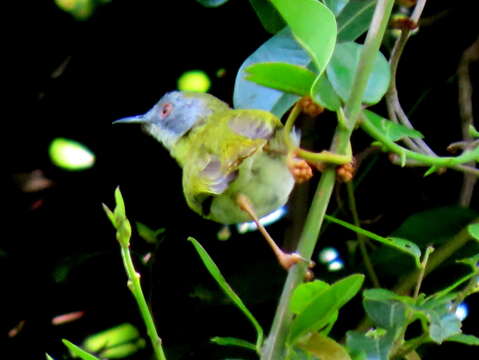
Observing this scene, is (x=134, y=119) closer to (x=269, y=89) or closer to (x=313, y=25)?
(x=269, y=89)

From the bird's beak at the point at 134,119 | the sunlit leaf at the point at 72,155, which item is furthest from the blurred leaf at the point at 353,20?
the sunlit leaf at the point at 72,155

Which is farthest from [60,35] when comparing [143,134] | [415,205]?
[415,205]

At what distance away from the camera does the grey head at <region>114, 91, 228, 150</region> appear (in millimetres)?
2348

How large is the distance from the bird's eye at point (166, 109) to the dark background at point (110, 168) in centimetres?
20

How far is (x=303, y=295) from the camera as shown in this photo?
1.21 m

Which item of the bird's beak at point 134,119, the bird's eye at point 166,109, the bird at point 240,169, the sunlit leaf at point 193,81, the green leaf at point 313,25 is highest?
the green leaf at point 313,25

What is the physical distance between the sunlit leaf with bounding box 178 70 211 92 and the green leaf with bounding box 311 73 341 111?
4.22 ft

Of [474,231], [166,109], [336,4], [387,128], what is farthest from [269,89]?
[166,109]

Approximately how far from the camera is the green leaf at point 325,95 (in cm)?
130

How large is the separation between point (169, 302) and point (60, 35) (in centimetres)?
71

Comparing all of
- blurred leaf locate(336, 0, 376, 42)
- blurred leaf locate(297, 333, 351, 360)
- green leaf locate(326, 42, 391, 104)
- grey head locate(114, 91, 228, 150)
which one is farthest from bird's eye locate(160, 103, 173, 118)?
blurred leaf locate(297, 333, 351, 360)

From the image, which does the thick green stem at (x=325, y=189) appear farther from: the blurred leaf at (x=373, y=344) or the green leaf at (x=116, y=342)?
the green leaf at (x=116, y=342)

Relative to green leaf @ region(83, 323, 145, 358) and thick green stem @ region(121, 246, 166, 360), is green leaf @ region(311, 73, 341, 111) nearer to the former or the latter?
thick green stem @ region(121, 246, 166, 360)

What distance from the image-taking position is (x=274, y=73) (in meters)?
1.31
